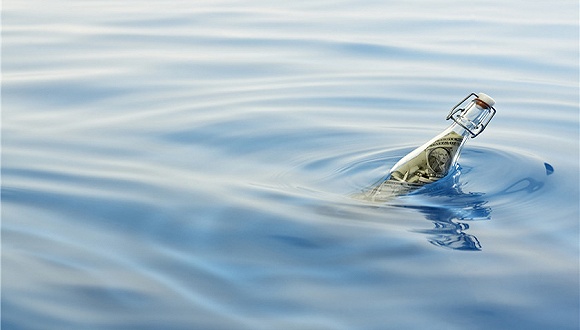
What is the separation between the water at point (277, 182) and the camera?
185 centimetres

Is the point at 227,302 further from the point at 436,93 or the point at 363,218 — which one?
the point at 436,93

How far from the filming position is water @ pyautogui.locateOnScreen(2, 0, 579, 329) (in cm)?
185

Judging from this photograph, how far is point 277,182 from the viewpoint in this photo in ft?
8.30

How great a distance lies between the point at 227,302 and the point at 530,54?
2.99 meters

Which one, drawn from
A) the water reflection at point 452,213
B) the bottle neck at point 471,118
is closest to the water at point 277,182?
the water reflection at point 452,213

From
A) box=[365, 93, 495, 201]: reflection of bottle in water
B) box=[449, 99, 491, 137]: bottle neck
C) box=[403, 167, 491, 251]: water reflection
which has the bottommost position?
box=[403, 167, 491, 251]: water reflection

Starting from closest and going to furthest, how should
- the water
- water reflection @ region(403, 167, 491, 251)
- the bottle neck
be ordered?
the water → water reflection @ region(403, 167, 491, 251) → the bottle neck

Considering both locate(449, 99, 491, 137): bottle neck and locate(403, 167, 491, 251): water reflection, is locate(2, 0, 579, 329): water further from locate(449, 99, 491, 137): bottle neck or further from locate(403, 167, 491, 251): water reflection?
locate(449, 99, 491, 137): bottle neck

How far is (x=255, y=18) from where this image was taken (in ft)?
16.8

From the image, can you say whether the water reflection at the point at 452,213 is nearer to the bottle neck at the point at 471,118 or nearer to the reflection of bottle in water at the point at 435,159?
the reflection of bottle in water at the point at 435,159

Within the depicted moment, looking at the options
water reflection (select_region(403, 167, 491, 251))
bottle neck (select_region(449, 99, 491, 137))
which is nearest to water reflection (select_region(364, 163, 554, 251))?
water reflection (select_region(403, 167, 491, 251))

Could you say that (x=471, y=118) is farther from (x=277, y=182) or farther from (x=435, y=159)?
(x=277, y=182)

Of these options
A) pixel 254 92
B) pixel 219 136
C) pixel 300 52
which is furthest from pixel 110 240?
pixel 300 52

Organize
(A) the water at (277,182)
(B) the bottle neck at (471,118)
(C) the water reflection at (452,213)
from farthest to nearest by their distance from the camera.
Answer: (B) the bottle neck at (471,118), (C) the water reflection at (452,213), (A) the water at (277,182)
